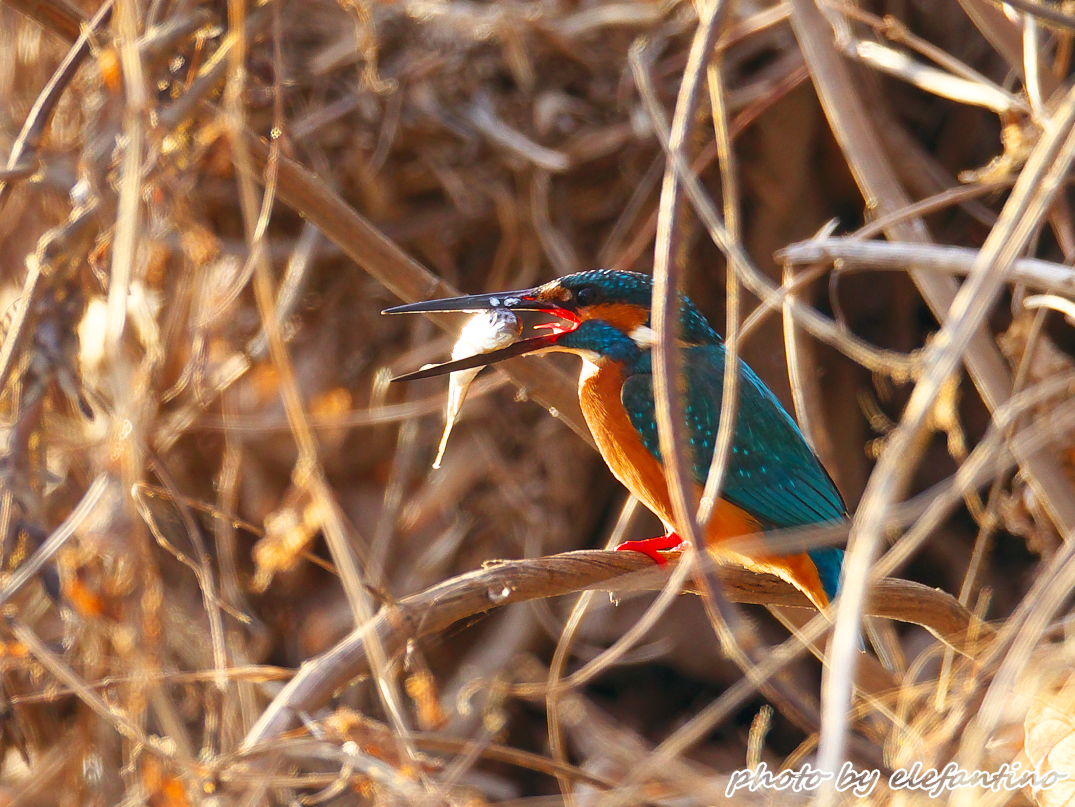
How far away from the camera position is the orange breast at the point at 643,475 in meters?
2.28

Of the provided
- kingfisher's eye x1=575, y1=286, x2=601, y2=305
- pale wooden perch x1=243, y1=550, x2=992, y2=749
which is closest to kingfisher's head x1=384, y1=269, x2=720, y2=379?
kingfisher's eye x1=575, y1=286, x2=601, y2=305

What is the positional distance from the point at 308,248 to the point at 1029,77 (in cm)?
217

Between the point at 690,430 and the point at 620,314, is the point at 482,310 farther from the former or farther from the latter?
the point at 690,430

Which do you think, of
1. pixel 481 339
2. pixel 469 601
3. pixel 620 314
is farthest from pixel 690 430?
pixel 469 601

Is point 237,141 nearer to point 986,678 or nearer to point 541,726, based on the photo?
point 986,678

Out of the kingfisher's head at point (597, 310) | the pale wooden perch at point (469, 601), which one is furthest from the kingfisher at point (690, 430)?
the pale wooden perch at point (469, 601)

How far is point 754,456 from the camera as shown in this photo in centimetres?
251

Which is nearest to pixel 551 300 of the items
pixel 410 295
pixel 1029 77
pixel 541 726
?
pixel 410 295

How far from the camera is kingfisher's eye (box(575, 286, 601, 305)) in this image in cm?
236

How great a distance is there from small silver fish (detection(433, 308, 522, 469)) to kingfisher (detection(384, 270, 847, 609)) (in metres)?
0.23

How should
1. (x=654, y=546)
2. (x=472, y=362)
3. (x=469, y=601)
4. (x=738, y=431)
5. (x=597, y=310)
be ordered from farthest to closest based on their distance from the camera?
(x=738, y=431), (x=597, y=310), (x=654, y=546), (x=472, y=362), (x=469, y=601)

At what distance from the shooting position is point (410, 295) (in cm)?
206

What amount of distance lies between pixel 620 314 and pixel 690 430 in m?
0.30

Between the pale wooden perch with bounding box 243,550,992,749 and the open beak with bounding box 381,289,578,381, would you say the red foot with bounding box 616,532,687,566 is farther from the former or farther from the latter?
the open beak with bounding box 381,289,578,381
